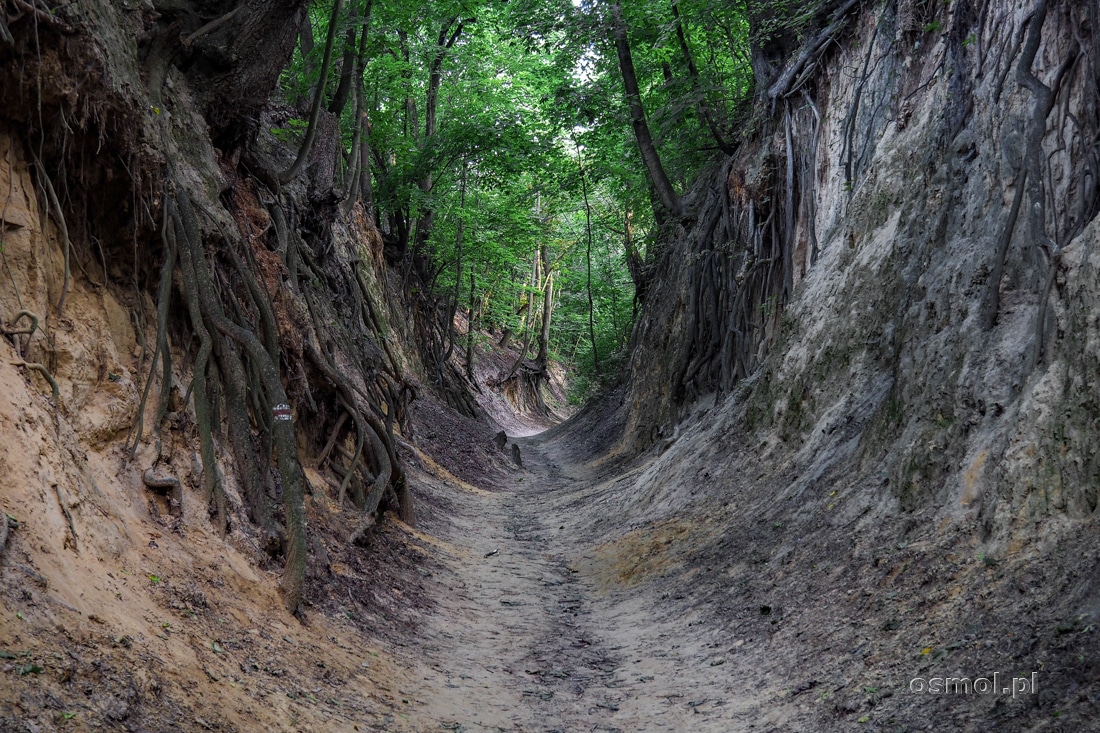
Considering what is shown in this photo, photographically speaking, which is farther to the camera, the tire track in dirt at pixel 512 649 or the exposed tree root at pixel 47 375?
the tire track in dirt at pixel 512 649

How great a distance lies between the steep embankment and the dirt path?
0.85ft

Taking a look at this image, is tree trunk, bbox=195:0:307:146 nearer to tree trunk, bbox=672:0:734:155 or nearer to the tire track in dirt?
the tire track in dirt

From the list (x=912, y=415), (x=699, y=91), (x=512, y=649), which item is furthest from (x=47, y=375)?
(x=699, y=91)

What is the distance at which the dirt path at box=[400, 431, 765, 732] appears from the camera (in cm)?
491

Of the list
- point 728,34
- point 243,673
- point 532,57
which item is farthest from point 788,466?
point 532,57

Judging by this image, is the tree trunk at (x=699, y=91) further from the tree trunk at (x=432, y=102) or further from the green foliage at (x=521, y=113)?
the tree trunk at (x=432, y=102)

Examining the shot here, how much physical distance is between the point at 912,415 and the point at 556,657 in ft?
11.0

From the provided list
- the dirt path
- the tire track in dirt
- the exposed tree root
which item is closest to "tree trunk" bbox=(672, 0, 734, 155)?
the tire track in dirt

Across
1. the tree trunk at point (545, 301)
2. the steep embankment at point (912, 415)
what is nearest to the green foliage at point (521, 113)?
the steep embankment at point (912, 415)

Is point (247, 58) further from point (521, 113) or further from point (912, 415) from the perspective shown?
Result: point (521, 113)

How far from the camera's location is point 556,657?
6145mm

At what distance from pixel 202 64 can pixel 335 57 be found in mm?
5494

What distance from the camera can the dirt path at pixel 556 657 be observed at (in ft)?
16.1

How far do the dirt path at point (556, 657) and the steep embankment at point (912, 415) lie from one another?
0.26 m
